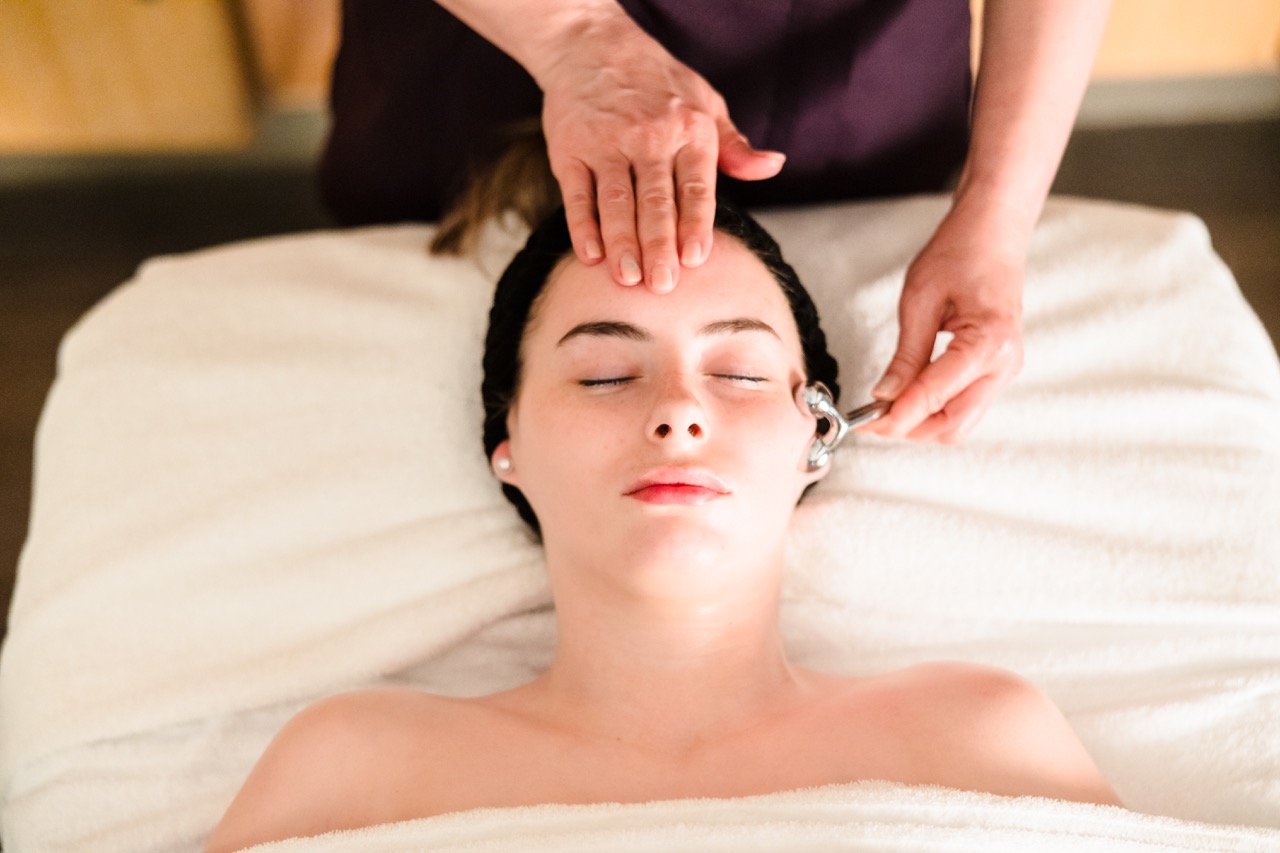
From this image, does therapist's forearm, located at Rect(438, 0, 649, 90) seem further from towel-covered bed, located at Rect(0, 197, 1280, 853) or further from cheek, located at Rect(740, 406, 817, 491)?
cheek, located at Rect(740, 406, 817, 491)

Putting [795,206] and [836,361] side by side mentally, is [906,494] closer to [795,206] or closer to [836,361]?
[836,361]

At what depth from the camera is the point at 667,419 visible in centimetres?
119

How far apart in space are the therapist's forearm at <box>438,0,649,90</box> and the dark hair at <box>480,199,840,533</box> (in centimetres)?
22

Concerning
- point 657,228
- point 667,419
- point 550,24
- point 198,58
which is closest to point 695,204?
point 657,228

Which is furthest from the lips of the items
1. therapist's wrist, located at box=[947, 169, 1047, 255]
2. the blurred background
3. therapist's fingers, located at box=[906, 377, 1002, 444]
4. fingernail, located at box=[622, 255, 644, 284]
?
the blurred background

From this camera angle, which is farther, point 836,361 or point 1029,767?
point 836,361

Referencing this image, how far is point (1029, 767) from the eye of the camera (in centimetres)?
121

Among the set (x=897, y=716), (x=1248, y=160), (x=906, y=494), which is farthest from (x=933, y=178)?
(x=1248, y=160)

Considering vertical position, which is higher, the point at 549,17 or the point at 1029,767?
the point at 549,17

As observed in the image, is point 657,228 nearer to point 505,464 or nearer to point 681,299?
point 681,299

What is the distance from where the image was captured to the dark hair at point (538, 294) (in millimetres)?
1413

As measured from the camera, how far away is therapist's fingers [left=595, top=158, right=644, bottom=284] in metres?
1.25

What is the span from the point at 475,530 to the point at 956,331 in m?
0.76

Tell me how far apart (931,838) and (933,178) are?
1178 millimetres
